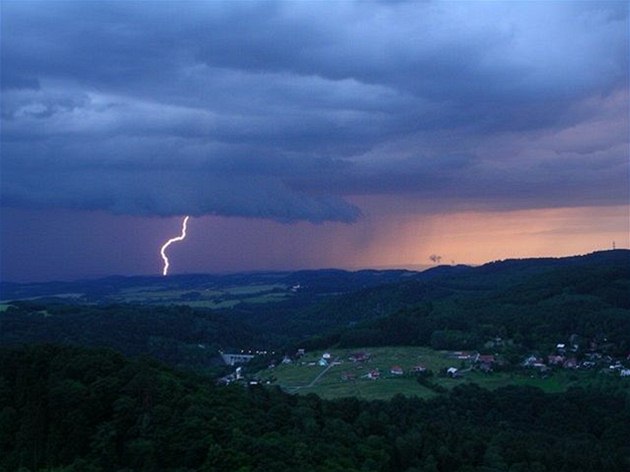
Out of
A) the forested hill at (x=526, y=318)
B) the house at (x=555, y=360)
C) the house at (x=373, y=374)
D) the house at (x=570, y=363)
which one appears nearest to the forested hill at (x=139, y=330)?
the forested hill at (x=526, y=318)

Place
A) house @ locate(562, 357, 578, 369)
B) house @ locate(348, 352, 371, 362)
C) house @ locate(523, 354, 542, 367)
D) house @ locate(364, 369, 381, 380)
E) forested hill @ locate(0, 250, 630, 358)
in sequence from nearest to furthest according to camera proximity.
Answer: house @ locate(364, 369, 381, 380) < house @ locate(562, 357, 578, 369) < house @ locate(523, 354, 542, 367) < house @ locate(348, 352, 371, 362) < forested hill @ locate(0, 250, 630, 358)

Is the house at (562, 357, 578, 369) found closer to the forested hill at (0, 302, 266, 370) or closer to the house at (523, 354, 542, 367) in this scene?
the house at (523, 354, 542, 367)

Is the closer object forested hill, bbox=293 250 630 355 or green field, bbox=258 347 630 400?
green field, bbox=258 347 630 400

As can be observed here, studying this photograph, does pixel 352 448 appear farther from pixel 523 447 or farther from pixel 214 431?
pixel 523 447

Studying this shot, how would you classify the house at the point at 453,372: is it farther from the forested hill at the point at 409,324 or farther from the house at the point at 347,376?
the forested hill at the point at 409,324

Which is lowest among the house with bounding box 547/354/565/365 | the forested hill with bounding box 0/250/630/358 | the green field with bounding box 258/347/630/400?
the green field with bounding box 258/347/630/400

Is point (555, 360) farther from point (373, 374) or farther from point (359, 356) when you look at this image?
point (359, 356)

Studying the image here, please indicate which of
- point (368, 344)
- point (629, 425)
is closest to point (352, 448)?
point (629, 425)

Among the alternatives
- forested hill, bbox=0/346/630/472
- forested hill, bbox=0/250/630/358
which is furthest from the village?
forested hill, bbox=0/346/630/472
